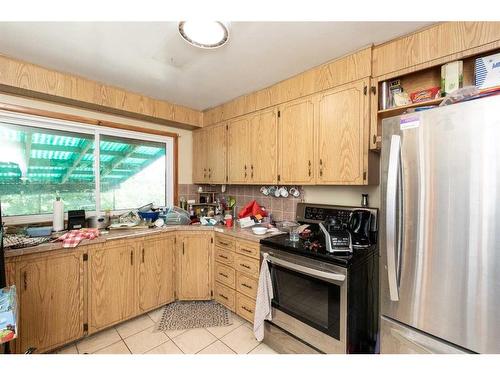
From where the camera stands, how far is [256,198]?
269cm

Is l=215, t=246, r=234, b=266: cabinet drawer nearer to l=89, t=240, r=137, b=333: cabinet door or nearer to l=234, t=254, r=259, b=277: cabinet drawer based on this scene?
l=234, t=254, r=259, b=277: cabinet drawer

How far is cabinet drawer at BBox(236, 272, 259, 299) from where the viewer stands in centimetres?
192

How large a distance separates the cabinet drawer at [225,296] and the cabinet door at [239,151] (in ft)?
3.81

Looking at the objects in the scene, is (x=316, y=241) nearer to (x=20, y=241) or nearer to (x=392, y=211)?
(x=392, y=211)

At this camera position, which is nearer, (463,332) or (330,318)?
(463,332)

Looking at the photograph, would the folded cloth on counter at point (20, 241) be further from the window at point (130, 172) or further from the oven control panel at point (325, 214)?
the oven control panel at point (325, 214)

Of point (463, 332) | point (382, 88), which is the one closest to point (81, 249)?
point (463, 332)

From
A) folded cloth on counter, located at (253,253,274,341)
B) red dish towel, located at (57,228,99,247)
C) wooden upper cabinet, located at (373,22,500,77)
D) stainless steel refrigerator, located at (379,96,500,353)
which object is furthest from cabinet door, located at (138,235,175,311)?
wooden upper cabinet, located at (373,22,500,77)

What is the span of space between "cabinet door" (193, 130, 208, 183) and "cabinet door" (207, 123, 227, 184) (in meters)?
0.10

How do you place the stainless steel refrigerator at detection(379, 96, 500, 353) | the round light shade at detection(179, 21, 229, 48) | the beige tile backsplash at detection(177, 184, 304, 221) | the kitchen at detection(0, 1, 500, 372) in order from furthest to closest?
the beige tile backsplash at detection(177, 184, 304, 221) < the round light shade at detection(179, 21, 229, 48) < the kitchen at detection(0, 1, 500, 372) < the stainless steel refrigerator at detection(379, 96, 500, 353)

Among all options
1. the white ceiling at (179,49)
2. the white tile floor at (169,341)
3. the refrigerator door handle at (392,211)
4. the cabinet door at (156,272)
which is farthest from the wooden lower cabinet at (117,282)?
the white ceiling at (179,49)

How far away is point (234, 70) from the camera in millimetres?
1889
